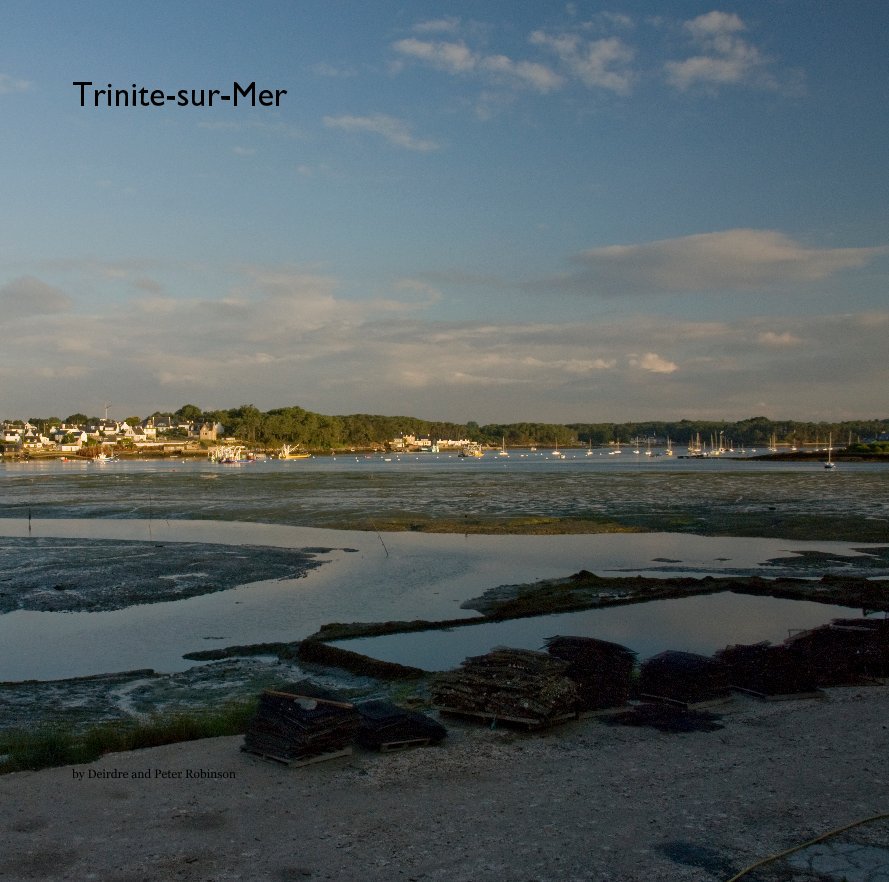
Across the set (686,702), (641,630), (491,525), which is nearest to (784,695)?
(686,702)

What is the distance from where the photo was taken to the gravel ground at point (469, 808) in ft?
29.8

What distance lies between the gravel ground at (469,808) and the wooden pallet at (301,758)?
129 mm

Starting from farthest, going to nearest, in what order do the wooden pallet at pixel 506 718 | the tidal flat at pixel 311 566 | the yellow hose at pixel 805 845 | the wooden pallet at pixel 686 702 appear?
1. the tidal flat at pixel 311 566
2. the wooden pallet at pixel 686 702
3. the wooden pallet at pixel 506 718
4. the yellow hose at pixel 805 845

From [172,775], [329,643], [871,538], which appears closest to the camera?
[172,775]

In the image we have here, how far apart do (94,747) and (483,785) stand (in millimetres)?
5786

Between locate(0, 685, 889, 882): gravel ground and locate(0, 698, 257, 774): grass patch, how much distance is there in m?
0.37

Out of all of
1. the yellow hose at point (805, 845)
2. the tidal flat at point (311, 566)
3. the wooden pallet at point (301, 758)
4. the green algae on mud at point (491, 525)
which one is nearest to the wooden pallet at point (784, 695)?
the yellow hose at point (805, 845)

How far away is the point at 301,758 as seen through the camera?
40.7 ft

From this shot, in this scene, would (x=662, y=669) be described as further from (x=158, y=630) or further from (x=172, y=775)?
(x=158, y=630)

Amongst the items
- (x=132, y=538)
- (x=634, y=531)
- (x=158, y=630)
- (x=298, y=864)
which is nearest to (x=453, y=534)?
(x=634, y=531)

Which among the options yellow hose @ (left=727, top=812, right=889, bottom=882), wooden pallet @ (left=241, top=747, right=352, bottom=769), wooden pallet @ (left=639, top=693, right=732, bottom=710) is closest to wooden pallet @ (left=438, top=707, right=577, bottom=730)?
wooden pallet @ (left=639, top=693, right=732, bottom=710)

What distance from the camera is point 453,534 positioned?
46125 millimetres

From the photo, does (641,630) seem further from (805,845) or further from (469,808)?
(805,845)

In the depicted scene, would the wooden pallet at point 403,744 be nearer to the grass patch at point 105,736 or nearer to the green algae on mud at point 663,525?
the grass patch at point 105,736
